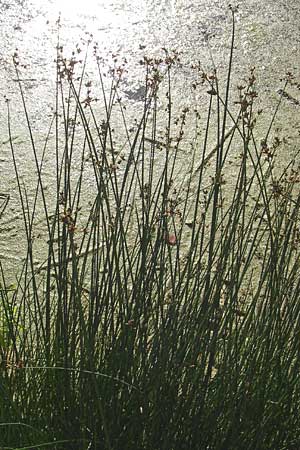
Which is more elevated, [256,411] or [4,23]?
[4,23]

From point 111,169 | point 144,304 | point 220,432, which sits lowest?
point 220,432

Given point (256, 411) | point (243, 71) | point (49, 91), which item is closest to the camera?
point (256, 411)

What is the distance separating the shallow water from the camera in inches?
120

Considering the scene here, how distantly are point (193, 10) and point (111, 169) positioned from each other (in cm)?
266

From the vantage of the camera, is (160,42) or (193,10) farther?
(193,10)

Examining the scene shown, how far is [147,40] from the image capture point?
347cm

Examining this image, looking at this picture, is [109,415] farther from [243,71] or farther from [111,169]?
[243,71]

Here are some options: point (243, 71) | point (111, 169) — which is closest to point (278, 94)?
point (243, 71)

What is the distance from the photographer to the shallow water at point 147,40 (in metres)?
3.06

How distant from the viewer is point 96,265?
131cm

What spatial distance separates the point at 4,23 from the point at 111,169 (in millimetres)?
2419

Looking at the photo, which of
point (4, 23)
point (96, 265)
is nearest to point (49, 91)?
point (4, 23)

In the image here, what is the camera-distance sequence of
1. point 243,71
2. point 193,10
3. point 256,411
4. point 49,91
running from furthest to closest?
1. point 193,10
2. point 243,71
3. point 49,91
4. point 256,411

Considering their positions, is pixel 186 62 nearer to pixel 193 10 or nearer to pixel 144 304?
pixel 193 10
